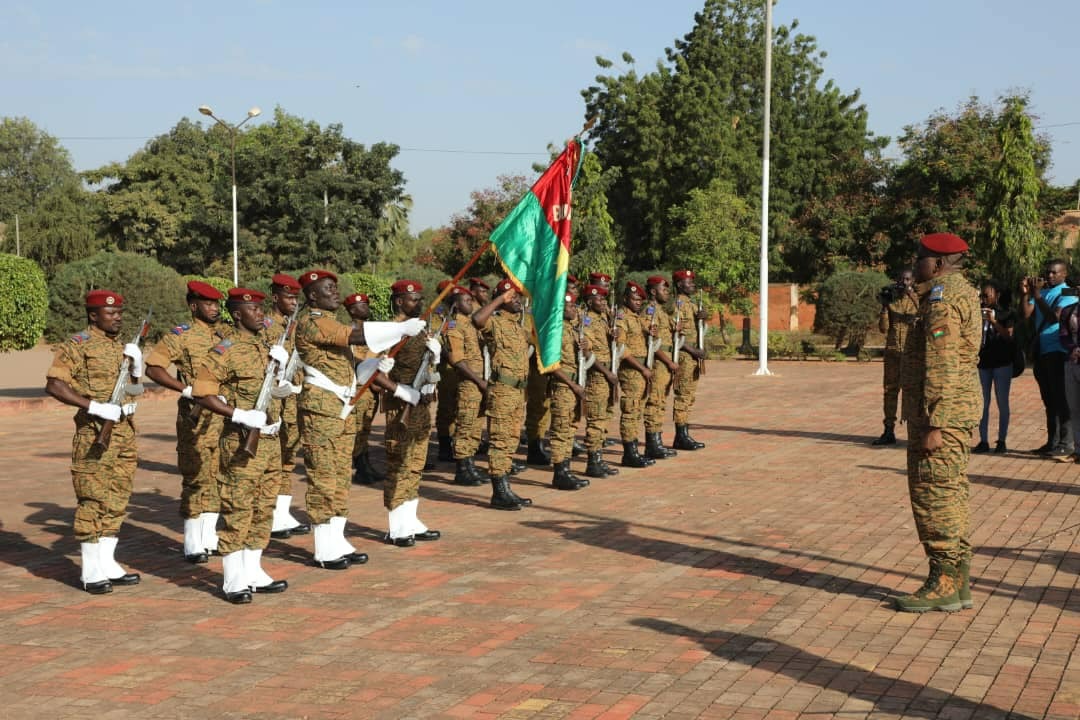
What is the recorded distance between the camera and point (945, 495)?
671cm

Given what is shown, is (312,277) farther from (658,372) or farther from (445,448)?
(658,372)

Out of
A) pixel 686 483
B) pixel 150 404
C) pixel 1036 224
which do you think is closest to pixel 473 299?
pixel 686 483

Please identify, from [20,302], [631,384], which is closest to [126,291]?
[20,302]

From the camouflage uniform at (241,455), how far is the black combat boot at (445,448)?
18.5 ft

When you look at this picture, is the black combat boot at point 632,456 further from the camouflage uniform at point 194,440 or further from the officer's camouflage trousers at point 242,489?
the officer's camouflage trousers at point 242,489

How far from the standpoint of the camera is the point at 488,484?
11477mm

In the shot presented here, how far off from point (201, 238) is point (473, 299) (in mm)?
42677

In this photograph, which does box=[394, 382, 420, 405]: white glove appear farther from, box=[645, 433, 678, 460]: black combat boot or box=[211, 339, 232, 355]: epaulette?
box=[645, 433, 678, 460]: black combat boot

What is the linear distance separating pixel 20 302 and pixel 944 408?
56.1 ft

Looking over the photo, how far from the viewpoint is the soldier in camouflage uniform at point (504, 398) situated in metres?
10.1

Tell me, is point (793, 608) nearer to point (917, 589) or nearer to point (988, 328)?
point (917, 589)

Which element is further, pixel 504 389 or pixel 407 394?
pixel 504 389

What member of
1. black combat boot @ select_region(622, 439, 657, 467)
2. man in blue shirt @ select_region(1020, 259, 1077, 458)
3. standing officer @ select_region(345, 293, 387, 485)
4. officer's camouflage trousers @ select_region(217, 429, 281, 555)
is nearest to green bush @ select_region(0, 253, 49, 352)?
standing officer @ select_region(345, 293, 387, 485)

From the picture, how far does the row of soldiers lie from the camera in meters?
7.27
